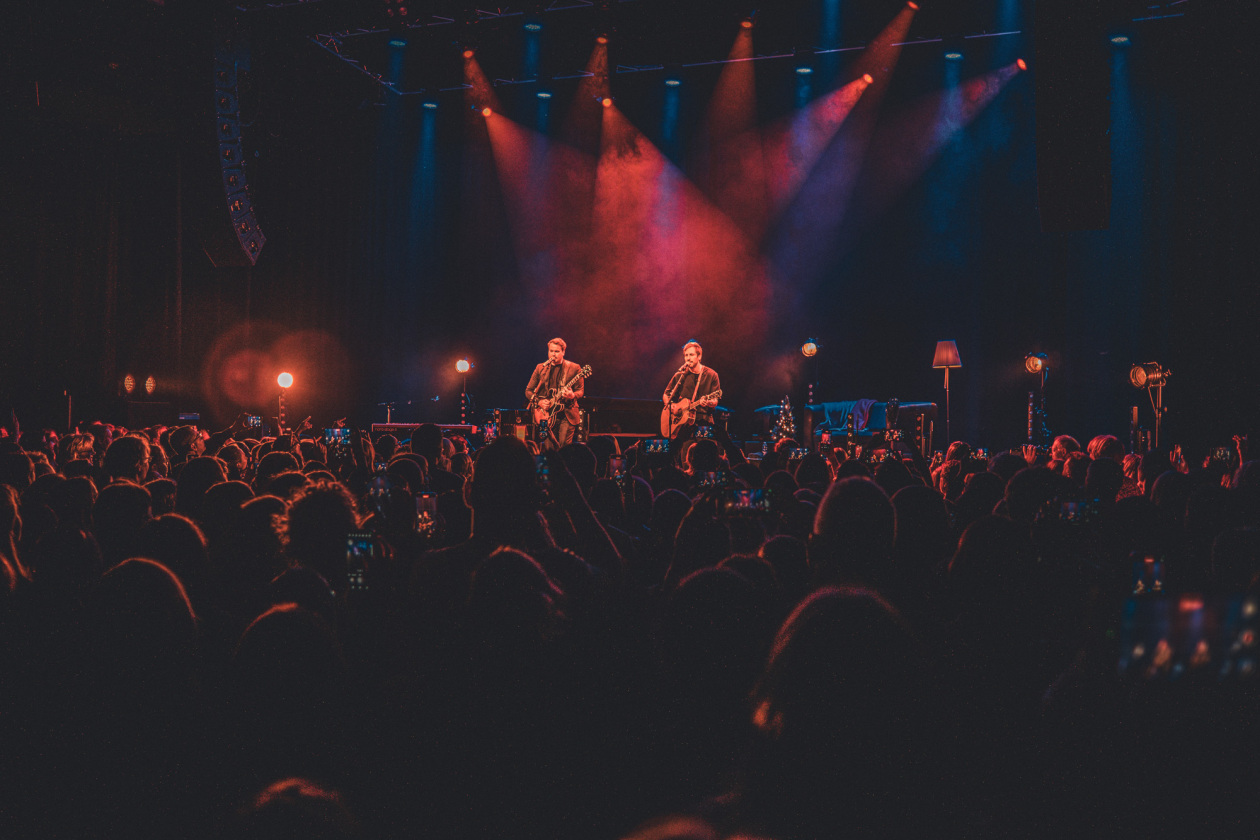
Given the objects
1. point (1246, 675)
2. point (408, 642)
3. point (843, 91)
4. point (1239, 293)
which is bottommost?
point (408, 642)

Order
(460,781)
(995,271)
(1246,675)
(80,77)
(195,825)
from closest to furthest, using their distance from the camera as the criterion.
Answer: (1246,675) → (195,825) → (460,781) → (80,77) → (995,271)

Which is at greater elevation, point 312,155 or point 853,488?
point 312,155

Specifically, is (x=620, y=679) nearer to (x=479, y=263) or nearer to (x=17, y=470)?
(x=17, y=470)

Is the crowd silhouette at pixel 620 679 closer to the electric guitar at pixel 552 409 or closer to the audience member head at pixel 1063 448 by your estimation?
the audience member head at pixel 1063 448

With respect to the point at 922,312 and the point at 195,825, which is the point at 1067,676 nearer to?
the point at 195,825

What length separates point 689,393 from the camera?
432 inches

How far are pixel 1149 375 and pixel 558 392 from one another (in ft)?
24.3

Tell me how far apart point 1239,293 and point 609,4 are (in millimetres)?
8999

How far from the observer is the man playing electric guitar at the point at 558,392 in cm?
1073

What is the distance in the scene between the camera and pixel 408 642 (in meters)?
1.99

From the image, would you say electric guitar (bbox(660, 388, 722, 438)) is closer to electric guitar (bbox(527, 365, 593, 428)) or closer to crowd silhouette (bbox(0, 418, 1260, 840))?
electric guitar (bbox(527, 365, 593, 428))

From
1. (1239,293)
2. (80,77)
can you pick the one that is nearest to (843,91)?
(1239,293)

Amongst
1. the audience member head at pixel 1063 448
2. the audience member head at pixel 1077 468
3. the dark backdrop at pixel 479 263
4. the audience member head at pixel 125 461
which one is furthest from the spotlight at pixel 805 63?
the audience member head at pixel 125 461

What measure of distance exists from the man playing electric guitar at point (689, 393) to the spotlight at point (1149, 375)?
519cm
